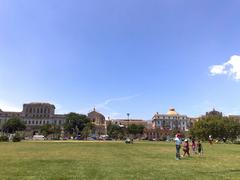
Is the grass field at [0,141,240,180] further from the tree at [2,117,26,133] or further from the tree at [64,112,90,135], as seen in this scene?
the tree at [2,117,26,133]

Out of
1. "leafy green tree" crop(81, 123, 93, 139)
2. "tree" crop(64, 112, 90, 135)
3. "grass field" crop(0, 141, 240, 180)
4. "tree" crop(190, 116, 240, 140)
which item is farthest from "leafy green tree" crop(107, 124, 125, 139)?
"grass field" crop(0, 141, 240, 180)

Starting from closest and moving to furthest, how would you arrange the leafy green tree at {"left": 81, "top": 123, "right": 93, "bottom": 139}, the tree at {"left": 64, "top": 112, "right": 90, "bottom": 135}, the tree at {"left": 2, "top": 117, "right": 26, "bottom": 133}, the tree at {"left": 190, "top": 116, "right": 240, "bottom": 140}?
1. the tree at {"left": 190, "top": 116, "right": 240, "bottom": 140}
2. the leafy green tree at {"left": 81, "top": 123, "right": 93, "bottom": 139}
3. the tree at {"left": 2, "top": 117, "right": 26, "bottom": 133}
4. the tree at {"left": 64, "top": 112, "right": 90, "bottom": 135}

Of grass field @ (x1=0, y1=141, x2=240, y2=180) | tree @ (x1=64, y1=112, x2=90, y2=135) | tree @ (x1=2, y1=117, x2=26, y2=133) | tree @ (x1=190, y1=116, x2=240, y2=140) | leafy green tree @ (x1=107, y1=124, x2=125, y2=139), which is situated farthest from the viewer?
tree @ (x1=64, y1=112, x2=90, y2=135)

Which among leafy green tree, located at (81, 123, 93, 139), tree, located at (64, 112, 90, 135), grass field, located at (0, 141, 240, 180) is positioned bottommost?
grass field, located at (0, 141, 240, 180)

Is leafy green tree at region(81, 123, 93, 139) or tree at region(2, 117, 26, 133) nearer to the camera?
leafy green tree at region(81, 123, 93, 139)

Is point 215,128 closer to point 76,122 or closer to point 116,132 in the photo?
point 116,132

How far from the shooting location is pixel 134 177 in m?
15.0

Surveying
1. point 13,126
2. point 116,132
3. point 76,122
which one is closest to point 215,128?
point 116,132

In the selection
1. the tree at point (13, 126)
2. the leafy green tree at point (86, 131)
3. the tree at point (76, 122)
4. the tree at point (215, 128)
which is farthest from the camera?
the tree at point (76, 122)

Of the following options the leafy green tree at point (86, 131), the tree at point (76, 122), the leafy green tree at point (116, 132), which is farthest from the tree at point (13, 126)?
the leafy green tree at point (116, 132)

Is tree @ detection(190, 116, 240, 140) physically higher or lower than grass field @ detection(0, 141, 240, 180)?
higher

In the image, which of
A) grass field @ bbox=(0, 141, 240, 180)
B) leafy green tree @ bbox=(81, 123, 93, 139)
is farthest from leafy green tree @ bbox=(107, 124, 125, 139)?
grass field @ bbox=(0, 141, 240, 180)

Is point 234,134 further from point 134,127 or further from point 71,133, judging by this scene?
point 71,133

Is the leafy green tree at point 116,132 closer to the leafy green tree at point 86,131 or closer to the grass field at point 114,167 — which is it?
the leafy green tree at point 86,131
